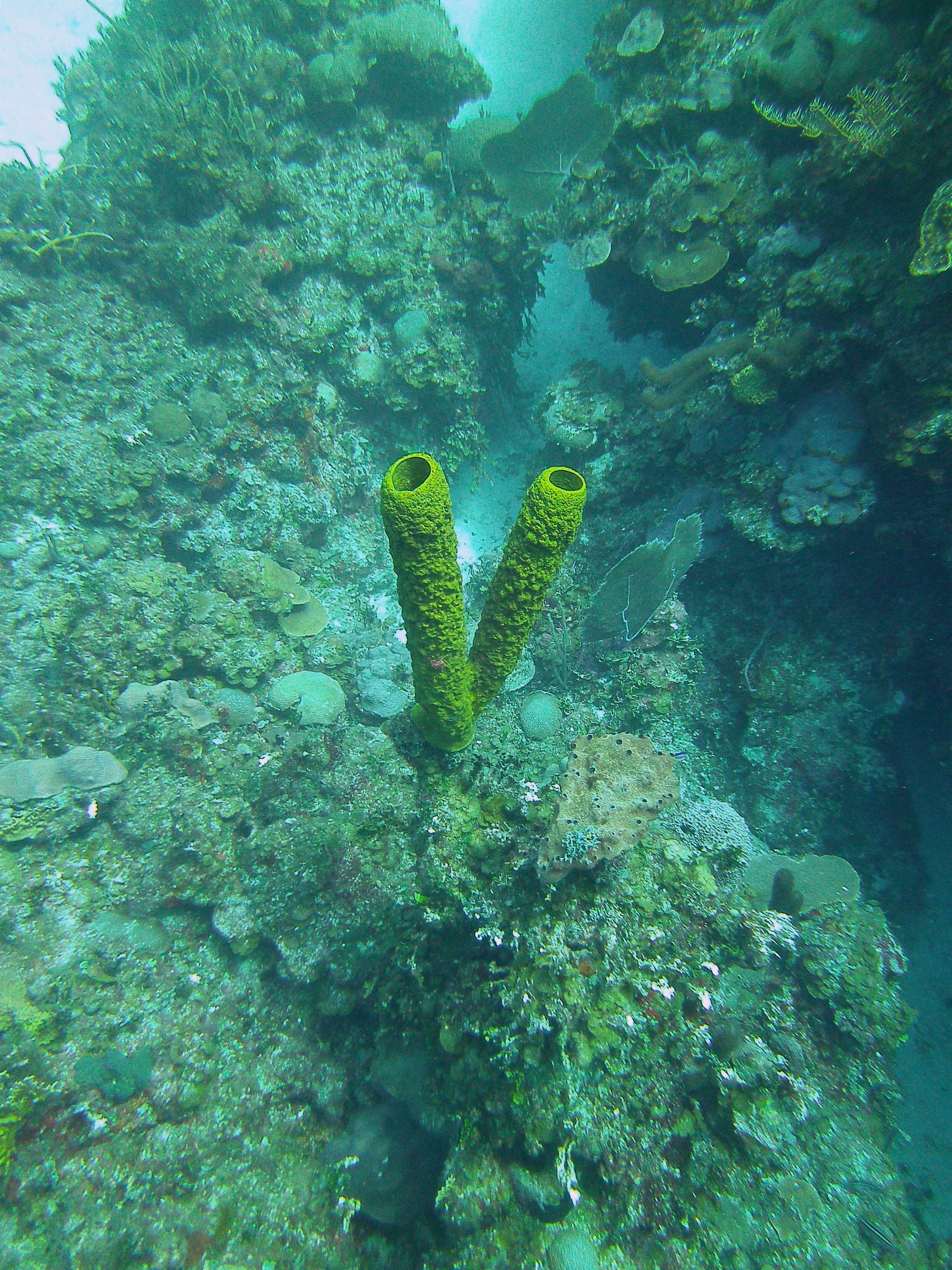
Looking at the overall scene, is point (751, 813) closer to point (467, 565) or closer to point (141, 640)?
point (467, 565)

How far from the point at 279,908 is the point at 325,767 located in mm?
1001

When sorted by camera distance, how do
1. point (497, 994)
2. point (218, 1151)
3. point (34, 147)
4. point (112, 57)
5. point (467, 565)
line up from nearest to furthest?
point (497, 994) → point (218, 1151) → point (467, 565) → point (34, 147) → point (112, 57)

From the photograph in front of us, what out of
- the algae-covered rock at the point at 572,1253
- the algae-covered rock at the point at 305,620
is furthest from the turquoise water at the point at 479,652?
the algae-covered rock at the point at 305,620

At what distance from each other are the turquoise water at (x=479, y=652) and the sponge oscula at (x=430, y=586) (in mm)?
32

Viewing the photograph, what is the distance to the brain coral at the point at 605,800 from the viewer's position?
2588mm

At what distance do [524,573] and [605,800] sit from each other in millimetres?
1336

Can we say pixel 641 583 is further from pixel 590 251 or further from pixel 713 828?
pixel 590 251

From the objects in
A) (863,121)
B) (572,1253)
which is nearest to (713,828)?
(572,1253)

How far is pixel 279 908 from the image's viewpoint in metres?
3.54

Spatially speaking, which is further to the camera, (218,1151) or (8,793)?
(8,793)

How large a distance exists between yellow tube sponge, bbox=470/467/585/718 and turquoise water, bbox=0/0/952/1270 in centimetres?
3

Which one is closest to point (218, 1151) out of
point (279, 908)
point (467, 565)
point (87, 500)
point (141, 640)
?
point (279, 908)

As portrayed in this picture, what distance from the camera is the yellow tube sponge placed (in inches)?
89.9

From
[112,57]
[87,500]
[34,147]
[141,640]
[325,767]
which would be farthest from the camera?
[112,57]
